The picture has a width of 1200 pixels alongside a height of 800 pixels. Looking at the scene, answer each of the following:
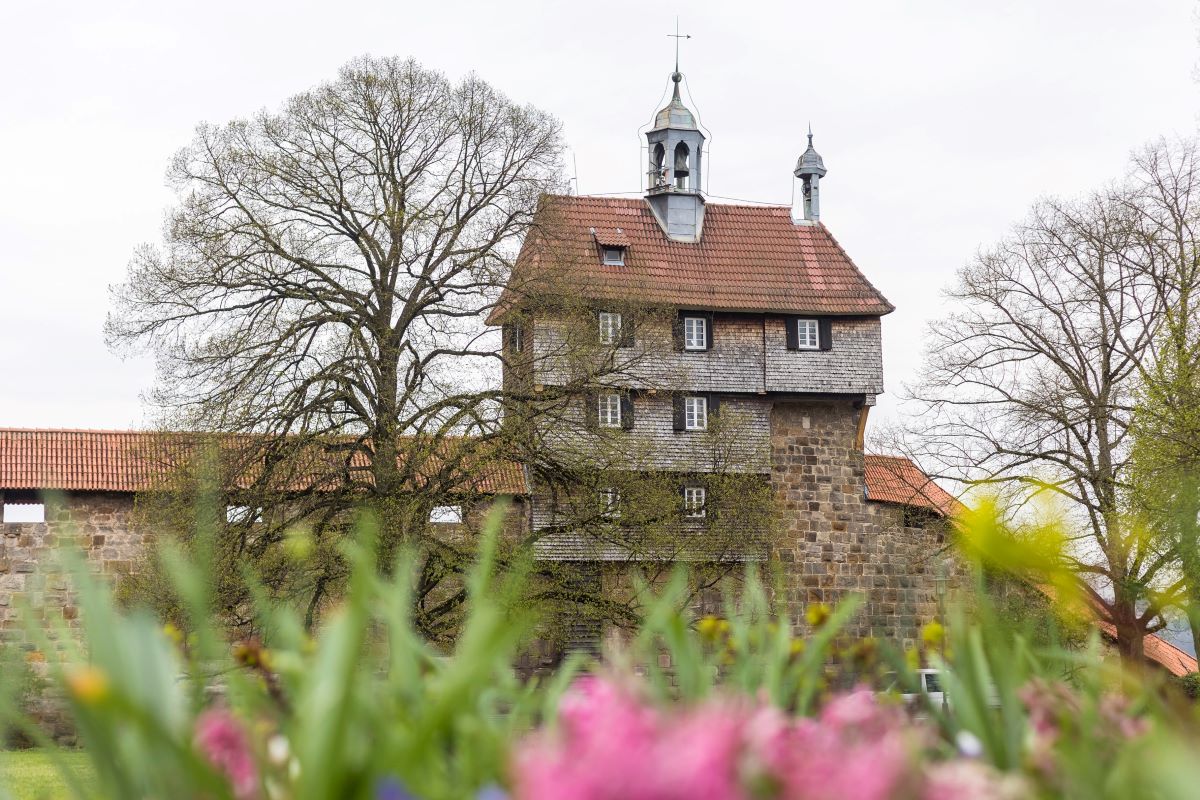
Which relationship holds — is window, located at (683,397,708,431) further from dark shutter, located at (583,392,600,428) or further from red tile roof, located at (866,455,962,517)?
dark shutter, located at (583,392,600,428)

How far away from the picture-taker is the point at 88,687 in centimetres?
81

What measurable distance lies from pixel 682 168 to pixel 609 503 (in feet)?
40.0

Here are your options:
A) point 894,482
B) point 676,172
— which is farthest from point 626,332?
point 894,482

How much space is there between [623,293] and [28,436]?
10.4 m

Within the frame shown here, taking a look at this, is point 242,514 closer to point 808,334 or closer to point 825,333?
point 808,334

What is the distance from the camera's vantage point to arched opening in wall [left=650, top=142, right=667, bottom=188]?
30766 mm

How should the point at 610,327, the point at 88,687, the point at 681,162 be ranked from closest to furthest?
1. the point at 88,687
2. the point at 610,327
3. the point at 681,162

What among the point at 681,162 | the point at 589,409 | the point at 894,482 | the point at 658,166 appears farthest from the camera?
the point at 658,166

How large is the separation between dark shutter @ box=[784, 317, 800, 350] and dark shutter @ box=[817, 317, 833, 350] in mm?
444

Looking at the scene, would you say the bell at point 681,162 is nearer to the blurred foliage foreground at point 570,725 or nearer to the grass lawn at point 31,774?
the grass lawn at point 31,774

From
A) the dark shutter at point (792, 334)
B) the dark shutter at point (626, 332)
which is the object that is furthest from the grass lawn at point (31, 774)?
the dark shutter at point (792, 334)

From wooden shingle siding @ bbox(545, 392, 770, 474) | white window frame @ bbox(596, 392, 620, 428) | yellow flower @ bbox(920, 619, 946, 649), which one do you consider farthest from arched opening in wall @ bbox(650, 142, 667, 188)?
yellow flower @ bbox(920, 619, 946, 649)

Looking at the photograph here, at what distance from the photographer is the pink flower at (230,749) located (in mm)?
1285

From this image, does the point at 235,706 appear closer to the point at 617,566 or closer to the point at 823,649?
the point at 823,649
